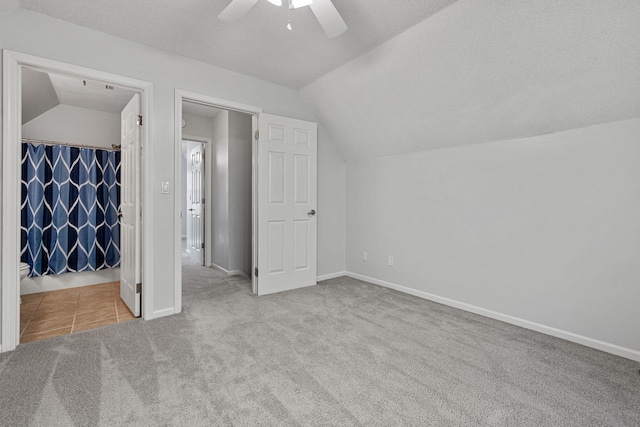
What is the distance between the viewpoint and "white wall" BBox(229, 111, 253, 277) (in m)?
4.47

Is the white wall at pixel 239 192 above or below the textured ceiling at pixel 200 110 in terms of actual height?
below

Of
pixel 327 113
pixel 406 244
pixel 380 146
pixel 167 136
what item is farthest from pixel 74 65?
pixel 406 244

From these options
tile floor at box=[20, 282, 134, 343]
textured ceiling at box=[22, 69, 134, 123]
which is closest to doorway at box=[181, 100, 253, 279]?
textured ceiling at box=[22, 69, 134, 123]

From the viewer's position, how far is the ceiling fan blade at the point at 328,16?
1.83 m

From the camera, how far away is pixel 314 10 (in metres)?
1.88

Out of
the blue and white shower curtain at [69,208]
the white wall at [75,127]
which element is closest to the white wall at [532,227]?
the blue and white shower curtain at [69,208]

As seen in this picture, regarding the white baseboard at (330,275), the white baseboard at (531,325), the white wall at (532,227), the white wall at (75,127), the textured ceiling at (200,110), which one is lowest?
the white baseboard at (531,325)

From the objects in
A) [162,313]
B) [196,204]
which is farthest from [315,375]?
[196,204]

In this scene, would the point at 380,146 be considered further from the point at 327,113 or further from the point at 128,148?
the point at 128,148

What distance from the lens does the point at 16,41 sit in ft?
7.22

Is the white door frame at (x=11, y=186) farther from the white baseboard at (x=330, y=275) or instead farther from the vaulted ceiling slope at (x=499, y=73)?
the white baseboard at (x=330, y=275)

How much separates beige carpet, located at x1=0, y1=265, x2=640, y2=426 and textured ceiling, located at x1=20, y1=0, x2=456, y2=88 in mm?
2440

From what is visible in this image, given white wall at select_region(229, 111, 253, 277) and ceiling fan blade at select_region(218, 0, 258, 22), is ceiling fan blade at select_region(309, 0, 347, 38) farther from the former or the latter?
white wall at select_region(229, 111, 253, 277)

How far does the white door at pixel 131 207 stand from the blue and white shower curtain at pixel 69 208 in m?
1.00
